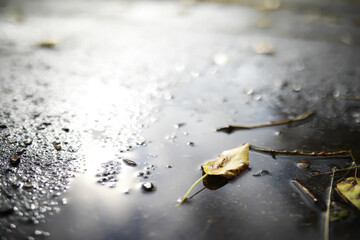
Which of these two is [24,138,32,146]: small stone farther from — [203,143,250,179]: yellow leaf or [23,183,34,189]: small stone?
[203,143,250,179]: yellow leaf

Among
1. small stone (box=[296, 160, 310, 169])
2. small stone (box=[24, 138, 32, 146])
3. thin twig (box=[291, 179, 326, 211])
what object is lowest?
thin twig (box=[291, 179, 326, 211])

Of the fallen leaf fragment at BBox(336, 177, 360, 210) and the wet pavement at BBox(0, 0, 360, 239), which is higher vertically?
the wet pavement at BBox(0, 0, 360, 239)

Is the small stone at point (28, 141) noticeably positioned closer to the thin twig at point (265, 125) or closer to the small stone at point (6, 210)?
the small stone at point (6, 210)

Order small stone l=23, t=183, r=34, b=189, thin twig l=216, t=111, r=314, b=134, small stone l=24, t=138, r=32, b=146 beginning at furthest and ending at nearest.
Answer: thin twig l=216, t=111, r=314, b=134, small stone l=24, t=138, r=32, b=146, small stone l=23, t=183, r=34, b=189

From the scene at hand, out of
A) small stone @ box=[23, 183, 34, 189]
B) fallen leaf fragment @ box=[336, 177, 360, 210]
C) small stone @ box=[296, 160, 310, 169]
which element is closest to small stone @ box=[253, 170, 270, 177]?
small stone @ box=[296, 160, 310, 169]

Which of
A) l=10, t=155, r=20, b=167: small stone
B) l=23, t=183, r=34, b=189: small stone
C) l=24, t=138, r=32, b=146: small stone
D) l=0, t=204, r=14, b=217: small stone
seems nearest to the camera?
l=0, t=204, r=14, b=217: small stone

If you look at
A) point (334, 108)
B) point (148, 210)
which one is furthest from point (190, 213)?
point (334, 108)

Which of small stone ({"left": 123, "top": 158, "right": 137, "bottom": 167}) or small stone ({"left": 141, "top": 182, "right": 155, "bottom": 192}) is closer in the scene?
small stone ({"left": 141, "top": 182, "right": 155, "bottom": 192})
